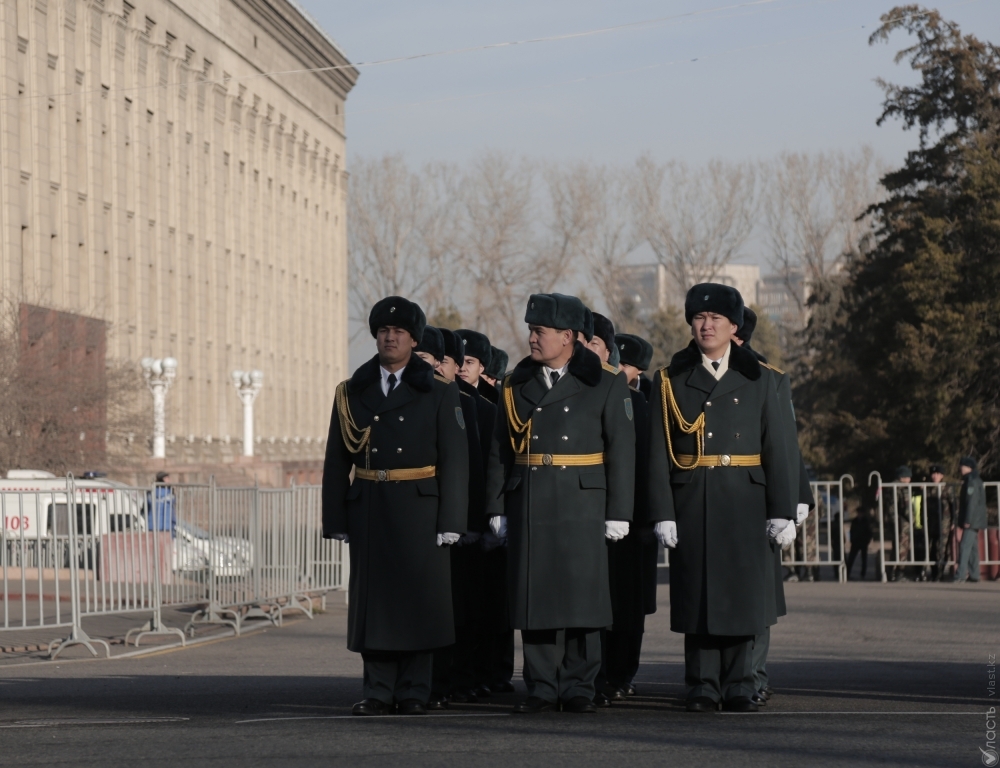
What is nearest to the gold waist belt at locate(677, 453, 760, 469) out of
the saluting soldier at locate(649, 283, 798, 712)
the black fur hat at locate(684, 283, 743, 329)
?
the saluting soldier at locate(649, 283, 798, 712)

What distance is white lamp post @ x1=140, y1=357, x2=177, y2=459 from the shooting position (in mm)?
40438

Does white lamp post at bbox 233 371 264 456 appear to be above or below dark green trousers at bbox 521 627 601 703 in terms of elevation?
above

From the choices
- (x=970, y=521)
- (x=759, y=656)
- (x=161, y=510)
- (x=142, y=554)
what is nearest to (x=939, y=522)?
(x=970, y=521)

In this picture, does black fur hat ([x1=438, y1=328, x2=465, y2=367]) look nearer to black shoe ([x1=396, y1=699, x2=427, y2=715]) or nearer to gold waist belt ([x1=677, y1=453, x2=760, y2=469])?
gold waist belt ([x1=677, y1=453, x2=760, y2=469])

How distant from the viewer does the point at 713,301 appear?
8602 mm

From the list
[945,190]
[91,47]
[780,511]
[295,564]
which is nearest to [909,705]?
[780,511]

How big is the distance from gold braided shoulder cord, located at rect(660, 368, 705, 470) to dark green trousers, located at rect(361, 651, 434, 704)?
1.59m

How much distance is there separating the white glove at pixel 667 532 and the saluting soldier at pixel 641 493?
0.60 ft

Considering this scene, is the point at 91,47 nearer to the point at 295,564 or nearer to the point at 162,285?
the point at 162,285

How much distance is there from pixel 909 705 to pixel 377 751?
2.82 metres

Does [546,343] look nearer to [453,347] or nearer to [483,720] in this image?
[453,347]

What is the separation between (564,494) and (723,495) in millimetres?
779

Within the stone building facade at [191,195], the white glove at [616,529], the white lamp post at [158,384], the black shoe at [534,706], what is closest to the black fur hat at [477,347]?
the white glove at [616,529]

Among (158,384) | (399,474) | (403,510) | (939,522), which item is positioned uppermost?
(158,384)
